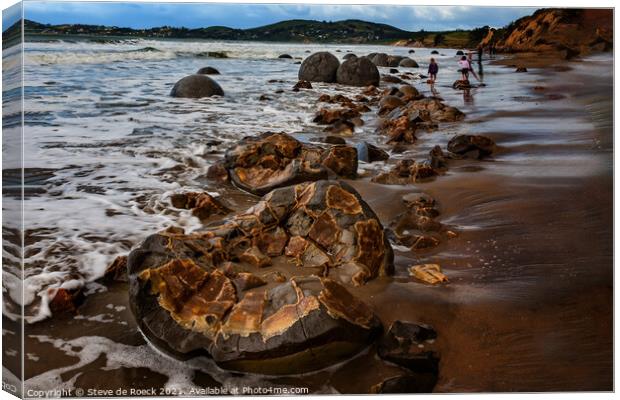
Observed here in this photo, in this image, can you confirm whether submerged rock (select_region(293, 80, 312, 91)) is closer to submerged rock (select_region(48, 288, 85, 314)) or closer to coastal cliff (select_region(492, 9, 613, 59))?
coastal cliff (select_region(492, 9, 613, 59))

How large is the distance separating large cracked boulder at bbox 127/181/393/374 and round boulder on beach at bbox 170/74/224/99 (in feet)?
4.65

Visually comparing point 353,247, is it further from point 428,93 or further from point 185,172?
point 428,93

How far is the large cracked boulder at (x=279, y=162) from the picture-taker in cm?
430

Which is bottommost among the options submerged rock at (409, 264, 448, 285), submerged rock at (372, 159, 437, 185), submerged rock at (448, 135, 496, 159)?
submerged rock at (409, 264, 448, 285)

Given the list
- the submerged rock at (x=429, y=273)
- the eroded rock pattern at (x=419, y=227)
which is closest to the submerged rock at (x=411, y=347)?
the submerged rock at (x=429, y=273)

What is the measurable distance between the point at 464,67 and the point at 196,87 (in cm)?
200

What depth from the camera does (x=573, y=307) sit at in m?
2.65

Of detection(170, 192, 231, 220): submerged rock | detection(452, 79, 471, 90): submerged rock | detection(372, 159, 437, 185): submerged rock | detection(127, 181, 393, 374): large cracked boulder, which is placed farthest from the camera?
detection(372, 159, 437, 185): submerged rock

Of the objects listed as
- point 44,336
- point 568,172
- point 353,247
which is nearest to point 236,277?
point 353,247

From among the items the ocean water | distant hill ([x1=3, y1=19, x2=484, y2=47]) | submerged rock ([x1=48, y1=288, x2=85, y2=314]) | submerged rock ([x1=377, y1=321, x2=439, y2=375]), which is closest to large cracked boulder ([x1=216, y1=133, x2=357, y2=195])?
the ocean water

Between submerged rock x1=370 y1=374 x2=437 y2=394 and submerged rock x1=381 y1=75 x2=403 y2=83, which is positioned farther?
submerged rock x1=381 y1=75 x2=403 y2=83

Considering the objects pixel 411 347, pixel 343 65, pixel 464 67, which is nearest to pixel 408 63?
pixel 464 67

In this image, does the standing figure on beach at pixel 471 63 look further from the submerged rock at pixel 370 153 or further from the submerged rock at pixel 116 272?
the submerged rock at pixel 116 272

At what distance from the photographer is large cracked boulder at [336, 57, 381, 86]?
4.53m
